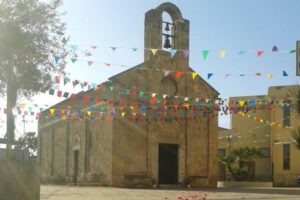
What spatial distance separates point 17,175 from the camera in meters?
8.59

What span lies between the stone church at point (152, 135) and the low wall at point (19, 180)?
65.5 ft

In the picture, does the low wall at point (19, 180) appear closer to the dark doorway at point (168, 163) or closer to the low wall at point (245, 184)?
the dark doorway at point (168, 163)

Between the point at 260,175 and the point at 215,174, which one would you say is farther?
the point at 260,175

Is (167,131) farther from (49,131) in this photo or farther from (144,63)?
(49,131)

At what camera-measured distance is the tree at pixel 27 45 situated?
1739 cm

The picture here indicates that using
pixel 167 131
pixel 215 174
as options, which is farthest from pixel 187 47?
pixel 215 174

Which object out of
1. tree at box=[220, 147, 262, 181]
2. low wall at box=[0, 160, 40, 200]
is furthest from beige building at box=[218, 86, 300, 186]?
low wall at box=[0, 160, 40, 200]

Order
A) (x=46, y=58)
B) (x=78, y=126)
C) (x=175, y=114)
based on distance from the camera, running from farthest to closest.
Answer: (x=78, y=126) → (x=175, y=114) → (x=46, y=58)

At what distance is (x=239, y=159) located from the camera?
42719mm

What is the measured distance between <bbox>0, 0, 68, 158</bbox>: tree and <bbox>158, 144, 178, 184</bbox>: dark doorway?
41.1 ft

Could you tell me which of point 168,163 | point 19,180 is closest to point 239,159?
point 168,163

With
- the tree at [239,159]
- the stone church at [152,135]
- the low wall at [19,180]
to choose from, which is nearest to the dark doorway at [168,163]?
the stone church at [152,135]

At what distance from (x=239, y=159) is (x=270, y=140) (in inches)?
154

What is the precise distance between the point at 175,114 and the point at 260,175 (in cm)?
1638
